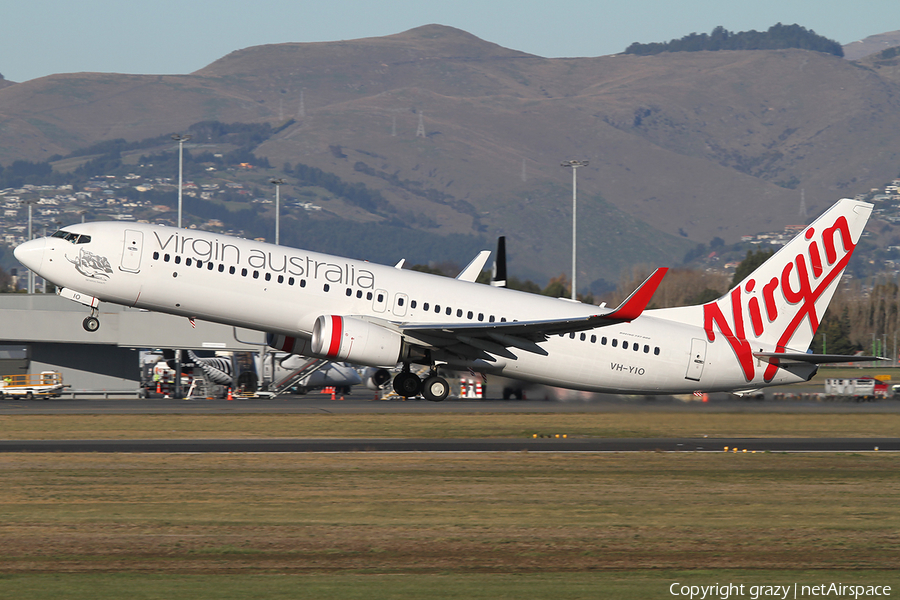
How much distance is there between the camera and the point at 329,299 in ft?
108

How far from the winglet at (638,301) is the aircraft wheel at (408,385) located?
25.0ft

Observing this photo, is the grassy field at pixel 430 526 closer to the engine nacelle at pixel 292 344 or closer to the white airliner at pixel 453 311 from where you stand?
the white airliner at pixel 453 311

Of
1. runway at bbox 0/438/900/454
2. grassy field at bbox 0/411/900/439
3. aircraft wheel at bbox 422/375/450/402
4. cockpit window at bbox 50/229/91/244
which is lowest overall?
runway at bbox 0/438/900/454

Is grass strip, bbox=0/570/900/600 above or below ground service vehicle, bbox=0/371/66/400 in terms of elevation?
below

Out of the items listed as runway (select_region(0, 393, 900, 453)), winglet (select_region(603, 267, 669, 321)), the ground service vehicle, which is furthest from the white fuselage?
the ground service vehicle

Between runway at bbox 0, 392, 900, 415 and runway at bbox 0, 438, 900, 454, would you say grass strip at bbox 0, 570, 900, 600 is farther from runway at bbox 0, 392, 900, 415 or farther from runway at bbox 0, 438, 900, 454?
runway at bbox 0, 392, 900, 415

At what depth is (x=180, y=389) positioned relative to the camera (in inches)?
2660

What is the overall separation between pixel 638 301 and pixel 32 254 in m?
18.7

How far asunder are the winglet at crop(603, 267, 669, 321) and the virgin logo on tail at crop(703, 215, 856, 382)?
772 cm

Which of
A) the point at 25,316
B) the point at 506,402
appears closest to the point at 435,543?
the point at 506,402

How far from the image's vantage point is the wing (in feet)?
101

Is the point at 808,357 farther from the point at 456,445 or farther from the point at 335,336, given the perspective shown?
the point at 335,336

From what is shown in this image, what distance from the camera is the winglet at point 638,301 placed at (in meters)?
29.4

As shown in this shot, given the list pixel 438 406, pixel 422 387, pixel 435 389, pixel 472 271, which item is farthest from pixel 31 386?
pixel 435 389
